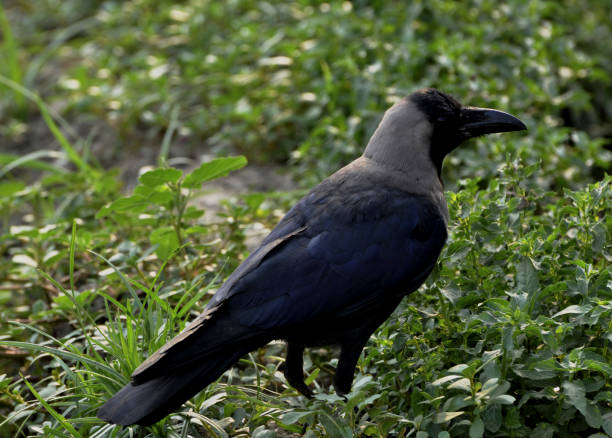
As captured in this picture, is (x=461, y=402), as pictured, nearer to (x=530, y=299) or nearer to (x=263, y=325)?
(x=530, y=299)

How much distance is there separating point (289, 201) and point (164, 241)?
1.03 meters

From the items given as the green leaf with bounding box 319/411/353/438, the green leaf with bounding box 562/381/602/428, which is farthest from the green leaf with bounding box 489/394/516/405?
the green leaf with bounding box 319/411/353/438

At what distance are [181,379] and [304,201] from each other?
0.83 meters

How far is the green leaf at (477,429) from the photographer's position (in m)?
2.14

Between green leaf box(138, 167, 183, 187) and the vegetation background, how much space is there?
0.01 metres

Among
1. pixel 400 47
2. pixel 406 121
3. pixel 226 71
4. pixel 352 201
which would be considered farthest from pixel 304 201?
pixel 226 71

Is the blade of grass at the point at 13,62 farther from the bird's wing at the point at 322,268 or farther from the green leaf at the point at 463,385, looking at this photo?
the green leaf at the point at 463,385

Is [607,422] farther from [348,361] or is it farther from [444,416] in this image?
[348,361]

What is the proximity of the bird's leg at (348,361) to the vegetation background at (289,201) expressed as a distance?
0.08 meters

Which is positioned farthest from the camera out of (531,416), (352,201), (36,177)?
(36,177)

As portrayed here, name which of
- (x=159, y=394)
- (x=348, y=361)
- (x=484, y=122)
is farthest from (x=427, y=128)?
(x=159, y=394)

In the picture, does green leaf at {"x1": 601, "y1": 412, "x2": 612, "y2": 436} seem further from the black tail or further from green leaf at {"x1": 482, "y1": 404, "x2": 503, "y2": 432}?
the black tail

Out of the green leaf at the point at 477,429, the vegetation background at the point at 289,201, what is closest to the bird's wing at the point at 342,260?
the vegetation background at the point at 289,201

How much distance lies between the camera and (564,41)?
5.05 metres
